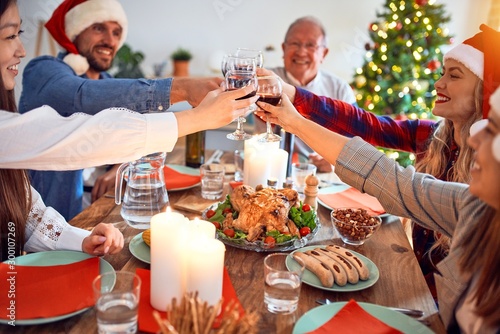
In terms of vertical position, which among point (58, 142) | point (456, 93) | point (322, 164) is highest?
point (456, 93)

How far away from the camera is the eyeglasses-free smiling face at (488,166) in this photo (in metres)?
0.91

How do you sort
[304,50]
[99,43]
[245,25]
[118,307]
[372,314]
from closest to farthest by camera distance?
[118,307] < [372,314] < [99,43] < [304,50] < [245,25]

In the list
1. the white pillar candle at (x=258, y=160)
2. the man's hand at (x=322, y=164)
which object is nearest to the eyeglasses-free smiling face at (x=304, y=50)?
the man's hand at (x=322, y=164)

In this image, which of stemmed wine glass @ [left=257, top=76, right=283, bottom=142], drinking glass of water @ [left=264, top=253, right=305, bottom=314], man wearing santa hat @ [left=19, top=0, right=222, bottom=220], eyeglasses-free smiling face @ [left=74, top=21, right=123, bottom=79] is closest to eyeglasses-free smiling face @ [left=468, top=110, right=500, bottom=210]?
drinking glass of water @ [left=264, top=253, right=305, bottom=314]

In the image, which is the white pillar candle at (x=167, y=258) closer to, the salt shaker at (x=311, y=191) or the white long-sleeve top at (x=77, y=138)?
the white long-sleeve top at (x=77, y=138)

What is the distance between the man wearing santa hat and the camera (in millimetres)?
2025

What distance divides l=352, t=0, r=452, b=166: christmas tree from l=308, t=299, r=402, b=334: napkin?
3.24 meters

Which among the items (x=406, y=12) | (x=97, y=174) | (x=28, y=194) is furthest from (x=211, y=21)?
(x=28, y=194)

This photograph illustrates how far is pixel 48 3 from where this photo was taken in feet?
16.0

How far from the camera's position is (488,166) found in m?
0.92

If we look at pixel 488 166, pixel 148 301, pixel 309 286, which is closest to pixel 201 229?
pixel 148 301

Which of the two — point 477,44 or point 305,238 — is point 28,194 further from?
point 477,44

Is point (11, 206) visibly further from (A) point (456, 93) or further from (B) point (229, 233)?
(A) point (456, 93)

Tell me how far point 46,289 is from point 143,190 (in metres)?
0.50
